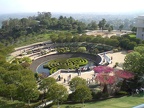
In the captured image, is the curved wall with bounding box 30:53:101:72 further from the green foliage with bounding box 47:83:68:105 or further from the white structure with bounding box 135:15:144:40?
the green foliage with bounding box 47:83:68:105

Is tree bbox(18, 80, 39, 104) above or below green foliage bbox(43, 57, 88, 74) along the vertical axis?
above

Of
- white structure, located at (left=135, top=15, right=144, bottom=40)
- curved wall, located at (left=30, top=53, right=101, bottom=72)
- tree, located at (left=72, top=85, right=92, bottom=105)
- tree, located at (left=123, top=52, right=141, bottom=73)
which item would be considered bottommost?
curved wall, located at (left=30, top=53, right=101, bottom=72)

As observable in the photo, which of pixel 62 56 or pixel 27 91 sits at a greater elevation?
pixel 27 91

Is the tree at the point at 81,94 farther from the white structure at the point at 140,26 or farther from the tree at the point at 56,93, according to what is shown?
the white structure at the point at 140,26

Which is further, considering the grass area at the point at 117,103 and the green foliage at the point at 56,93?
the grass area at the point at 117,103

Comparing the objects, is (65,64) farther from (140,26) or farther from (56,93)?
(140,26)

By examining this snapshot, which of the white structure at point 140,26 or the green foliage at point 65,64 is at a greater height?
the white structure at point 140,26

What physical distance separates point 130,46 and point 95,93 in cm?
2537

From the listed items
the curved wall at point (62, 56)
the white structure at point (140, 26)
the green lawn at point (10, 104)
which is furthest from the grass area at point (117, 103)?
the white structure at point (140, 26)

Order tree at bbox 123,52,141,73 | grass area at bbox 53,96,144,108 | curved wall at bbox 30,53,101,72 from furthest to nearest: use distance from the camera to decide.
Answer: curved wall at bbox 30,53,101,72 → tree at bbox 123,52,141,73 → grass area at bbox 53,96,144,108

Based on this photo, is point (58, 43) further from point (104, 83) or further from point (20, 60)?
point (104, 83)

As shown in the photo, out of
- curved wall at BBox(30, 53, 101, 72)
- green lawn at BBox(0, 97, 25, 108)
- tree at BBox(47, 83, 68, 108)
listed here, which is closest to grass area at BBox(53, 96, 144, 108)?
tree at BBox(47, 83, 68, 108)

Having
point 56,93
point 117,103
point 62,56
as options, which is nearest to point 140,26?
point 62,56

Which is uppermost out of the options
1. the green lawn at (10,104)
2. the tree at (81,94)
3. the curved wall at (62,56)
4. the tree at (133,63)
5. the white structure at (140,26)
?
the white structure at (140,26)
